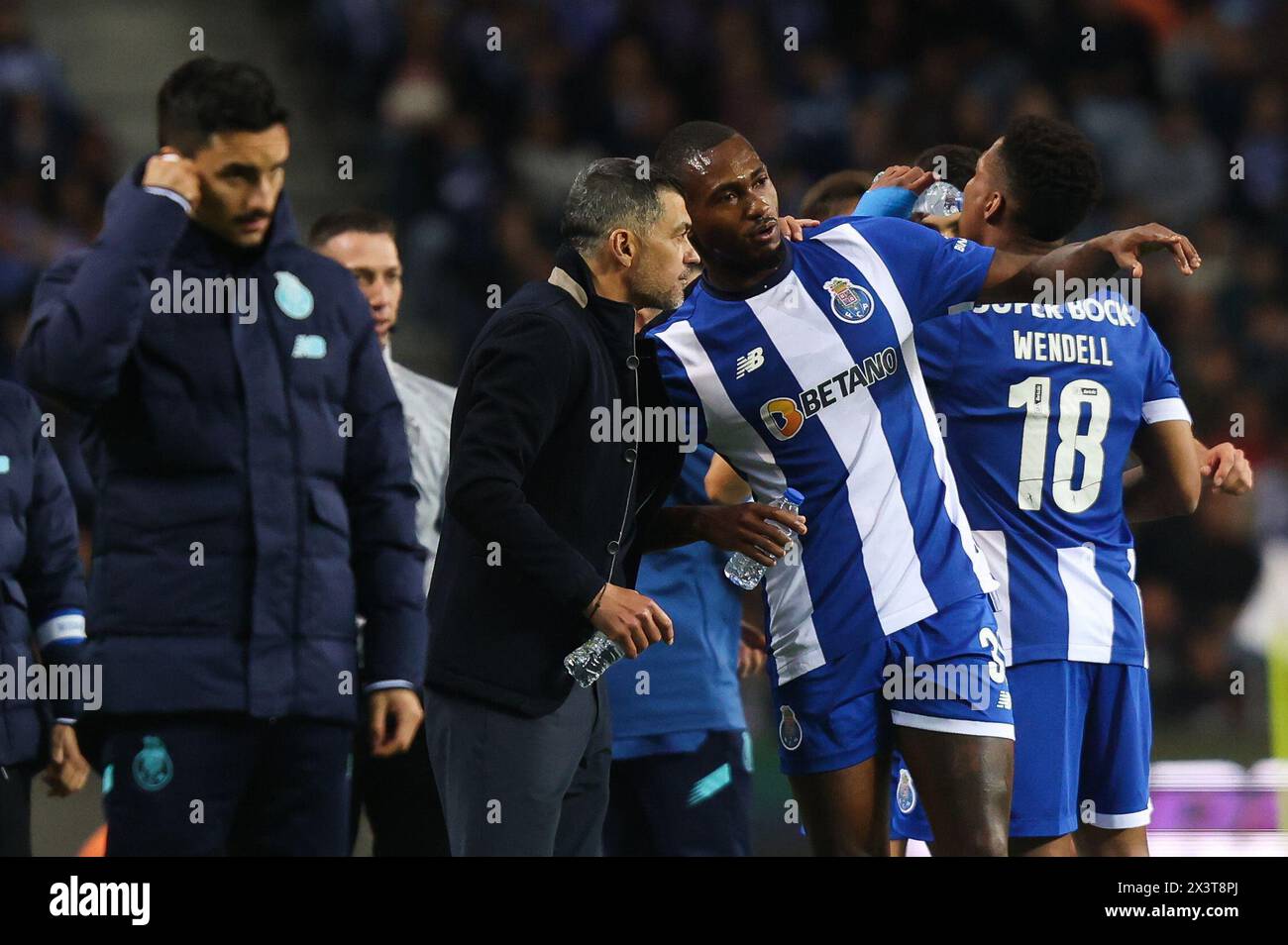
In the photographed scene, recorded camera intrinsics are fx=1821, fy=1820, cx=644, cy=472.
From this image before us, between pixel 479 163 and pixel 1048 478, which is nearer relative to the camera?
pixel 1048 478

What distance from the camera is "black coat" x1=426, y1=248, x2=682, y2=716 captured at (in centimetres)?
374

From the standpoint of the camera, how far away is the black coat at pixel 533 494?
12.3ft

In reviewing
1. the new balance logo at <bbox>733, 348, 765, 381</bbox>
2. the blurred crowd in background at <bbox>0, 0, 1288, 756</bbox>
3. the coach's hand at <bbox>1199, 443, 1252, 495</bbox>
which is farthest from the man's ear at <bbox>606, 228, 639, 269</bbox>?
the blurred crowd in background at <bbox>0, 0, 1288, 756</bbox>

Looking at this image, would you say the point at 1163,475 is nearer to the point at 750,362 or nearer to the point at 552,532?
the point at 750,362

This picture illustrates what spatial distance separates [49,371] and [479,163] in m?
7.66

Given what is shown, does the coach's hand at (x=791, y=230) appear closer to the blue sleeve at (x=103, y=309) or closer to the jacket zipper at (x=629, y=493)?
the jacket zipper at (x=629, y=493)

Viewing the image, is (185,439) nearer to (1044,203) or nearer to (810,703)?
(810,703)

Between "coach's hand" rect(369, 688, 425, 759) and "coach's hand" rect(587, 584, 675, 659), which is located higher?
"coach's hand" rect(587, 584, 675, 659)

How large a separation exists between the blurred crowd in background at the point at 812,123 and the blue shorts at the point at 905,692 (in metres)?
5.77

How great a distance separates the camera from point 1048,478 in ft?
14.8

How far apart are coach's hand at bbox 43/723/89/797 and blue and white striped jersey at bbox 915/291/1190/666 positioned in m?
2.26

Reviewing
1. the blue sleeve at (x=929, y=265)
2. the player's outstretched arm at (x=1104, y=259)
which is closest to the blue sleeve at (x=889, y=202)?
the blue sleeve at (x=929, y=265)

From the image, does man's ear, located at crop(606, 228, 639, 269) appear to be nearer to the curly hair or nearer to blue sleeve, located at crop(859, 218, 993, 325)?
blue sleeve, located at crop(859, 218, 993, 325)
